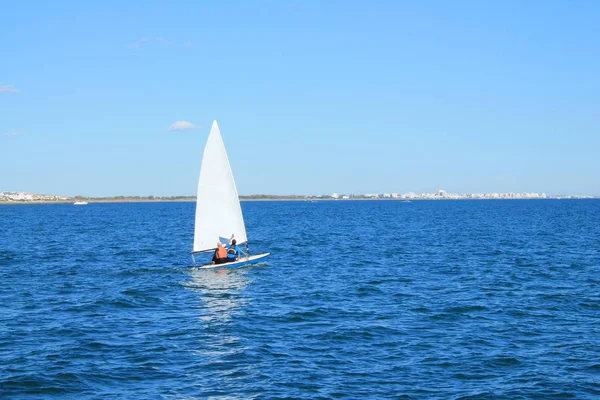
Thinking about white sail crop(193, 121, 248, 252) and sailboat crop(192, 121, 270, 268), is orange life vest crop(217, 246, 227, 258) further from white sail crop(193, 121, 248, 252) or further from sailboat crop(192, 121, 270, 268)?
white sail crop(193, 121, 248, 252)

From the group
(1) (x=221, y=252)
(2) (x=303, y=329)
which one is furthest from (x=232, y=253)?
(2) (x=303, y=329)

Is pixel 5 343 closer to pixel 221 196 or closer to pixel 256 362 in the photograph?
pixel 256 362

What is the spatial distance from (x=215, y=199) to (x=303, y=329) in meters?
18.9

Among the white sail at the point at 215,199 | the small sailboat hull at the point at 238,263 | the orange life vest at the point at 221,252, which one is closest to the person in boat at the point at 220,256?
the orange life vest at the point at 221,252

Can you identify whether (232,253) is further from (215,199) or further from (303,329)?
(303,329)

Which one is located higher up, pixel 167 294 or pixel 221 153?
pixel 221 153

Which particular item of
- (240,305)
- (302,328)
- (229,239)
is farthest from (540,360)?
(229,239)

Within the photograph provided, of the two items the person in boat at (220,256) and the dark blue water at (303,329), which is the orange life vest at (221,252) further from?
the dark blue water at (303,329)

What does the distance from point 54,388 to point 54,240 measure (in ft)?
177

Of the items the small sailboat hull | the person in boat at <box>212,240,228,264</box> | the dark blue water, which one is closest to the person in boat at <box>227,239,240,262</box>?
the small sailboat hull

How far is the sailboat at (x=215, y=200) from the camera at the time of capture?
1619 inches

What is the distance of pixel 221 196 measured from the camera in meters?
41.6

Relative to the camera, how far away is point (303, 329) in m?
24.0

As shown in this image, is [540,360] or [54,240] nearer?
[540,360]
